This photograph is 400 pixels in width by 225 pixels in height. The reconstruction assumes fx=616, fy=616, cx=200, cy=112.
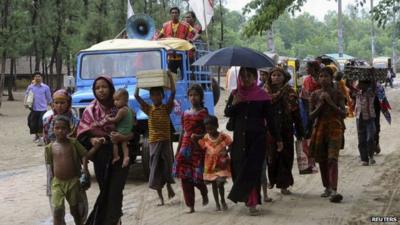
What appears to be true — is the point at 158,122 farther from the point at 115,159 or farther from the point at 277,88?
the point at 115,159

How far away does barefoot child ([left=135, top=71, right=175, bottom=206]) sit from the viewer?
789 cm

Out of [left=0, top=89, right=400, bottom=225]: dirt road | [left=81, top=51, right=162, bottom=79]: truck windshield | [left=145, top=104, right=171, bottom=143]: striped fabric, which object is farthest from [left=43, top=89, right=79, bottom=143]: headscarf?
[left=81, top=51, right=162, bottom=79]: truck windshield

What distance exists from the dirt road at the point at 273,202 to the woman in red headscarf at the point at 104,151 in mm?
1256

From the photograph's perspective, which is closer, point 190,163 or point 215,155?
point 215,155

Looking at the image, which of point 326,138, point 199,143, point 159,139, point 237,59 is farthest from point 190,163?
point 326,138

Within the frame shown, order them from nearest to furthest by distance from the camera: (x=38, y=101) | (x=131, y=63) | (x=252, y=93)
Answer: (x=252, y=93) < (x=131, y=63) < (x=38, y=101)

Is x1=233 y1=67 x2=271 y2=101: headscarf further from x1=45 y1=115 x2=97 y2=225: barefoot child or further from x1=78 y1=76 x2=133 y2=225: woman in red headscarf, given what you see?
x1=45 y1=115 x2=97 y2=225: barefoot child

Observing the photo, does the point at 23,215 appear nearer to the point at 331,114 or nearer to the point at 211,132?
the point at 211,132

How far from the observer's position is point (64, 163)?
18.9 feet

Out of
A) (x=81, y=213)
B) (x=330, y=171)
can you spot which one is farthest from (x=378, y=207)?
(x=81, y=213)

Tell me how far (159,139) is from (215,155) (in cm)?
105

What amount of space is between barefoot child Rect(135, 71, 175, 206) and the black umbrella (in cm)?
107

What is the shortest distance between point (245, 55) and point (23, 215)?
11.3 ft

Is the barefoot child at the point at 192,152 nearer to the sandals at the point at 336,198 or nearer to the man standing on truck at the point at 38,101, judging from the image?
the sandals at the point at 336,198
